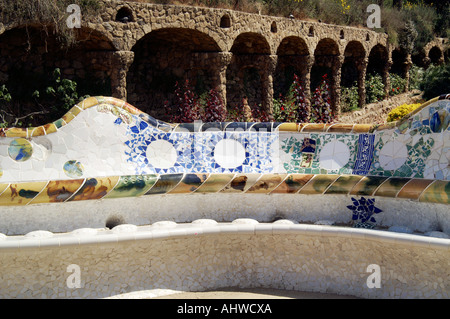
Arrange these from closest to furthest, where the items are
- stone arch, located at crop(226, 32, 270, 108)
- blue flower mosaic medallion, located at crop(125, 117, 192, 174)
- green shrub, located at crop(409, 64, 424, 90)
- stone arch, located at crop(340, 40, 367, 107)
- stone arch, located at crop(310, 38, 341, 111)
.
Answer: blue flower mosaic medallion, located at crop(125, 117, 192, 174) → stone arch, located at crop(226, 32, 270, 108) → stone arch, located at crop(310, 38, 341, 111) → stone arch, located at crop(340, 40, 367, 107) → green shrub, located at crop(409, 64, 424, 90)

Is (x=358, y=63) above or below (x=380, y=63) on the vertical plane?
below

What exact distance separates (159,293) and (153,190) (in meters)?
0.84

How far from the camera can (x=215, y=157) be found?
4867 millimetres

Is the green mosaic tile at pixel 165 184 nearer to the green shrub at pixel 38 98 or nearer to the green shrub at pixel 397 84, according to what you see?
the green shrub at pixel 38 98

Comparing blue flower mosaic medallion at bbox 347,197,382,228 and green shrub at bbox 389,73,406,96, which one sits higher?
green shrub at bbox 389,73,406,96

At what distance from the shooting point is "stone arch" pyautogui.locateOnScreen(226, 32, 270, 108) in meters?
12.4

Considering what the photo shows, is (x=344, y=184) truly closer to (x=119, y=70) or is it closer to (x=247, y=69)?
(x=119, y=70)

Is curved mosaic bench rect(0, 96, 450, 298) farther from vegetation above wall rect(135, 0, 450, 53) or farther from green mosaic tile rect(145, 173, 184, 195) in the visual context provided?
vegetation above wall rect(135, 0, 450, 53)

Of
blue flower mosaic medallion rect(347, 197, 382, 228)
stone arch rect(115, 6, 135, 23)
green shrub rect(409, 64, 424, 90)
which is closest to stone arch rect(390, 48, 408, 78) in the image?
green shrub rect(409, 64, 424, 90)

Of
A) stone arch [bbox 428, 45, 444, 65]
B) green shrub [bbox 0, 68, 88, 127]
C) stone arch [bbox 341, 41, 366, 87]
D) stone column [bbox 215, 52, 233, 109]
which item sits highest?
stone arch [bbox 428, 45, 444, 65]

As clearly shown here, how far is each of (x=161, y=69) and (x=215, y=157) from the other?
7.15 meters

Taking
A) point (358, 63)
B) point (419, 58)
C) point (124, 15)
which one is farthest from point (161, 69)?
point (419, 58)

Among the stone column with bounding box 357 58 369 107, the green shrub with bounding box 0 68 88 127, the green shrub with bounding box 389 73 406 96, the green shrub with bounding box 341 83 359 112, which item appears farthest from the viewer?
the green shrub with bounding box 389 73 406 96

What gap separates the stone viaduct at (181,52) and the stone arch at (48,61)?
2 centimetres
